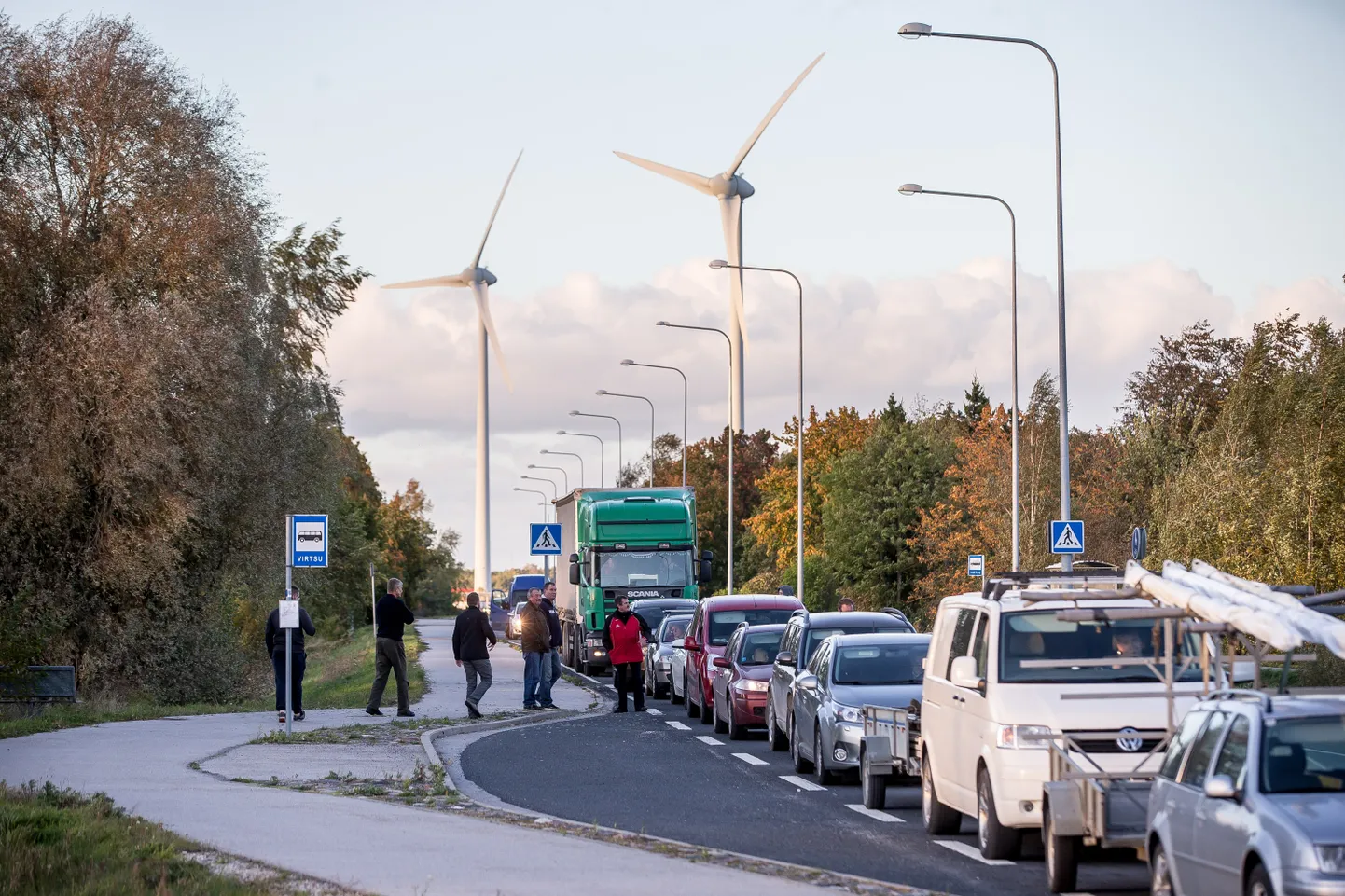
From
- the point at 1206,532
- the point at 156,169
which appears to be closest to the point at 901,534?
the point at 1206,532

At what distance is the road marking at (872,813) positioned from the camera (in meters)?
14.7

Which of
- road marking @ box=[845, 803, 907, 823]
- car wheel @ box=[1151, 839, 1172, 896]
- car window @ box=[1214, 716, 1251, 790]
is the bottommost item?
road marking @ box=[845, 803, 907, 823]

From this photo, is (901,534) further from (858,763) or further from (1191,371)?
(858,763)

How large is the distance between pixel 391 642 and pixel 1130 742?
16.4 meters

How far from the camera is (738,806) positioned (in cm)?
1574

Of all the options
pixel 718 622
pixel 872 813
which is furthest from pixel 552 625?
pixel 872 813

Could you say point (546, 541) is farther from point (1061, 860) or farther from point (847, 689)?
point (1061, 860)

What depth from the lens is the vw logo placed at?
11602mm

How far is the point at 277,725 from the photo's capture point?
80.4ft

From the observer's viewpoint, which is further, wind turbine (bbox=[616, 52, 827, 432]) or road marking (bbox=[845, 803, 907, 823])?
wind turbine (bbox=[616, 52, 827, 432])

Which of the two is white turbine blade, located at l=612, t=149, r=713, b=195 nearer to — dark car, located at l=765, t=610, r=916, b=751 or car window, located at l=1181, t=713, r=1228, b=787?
dark car, located at l=765, t=610, r=916, b=751

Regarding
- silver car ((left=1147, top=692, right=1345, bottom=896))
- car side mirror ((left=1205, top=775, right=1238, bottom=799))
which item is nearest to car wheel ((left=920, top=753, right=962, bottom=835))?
silver car ((left=1147, top=692, right=1345, bottom=896))

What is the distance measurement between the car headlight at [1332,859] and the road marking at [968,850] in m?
4.54

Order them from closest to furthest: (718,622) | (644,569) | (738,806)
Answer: (738,806), (718,622), (644,569)
